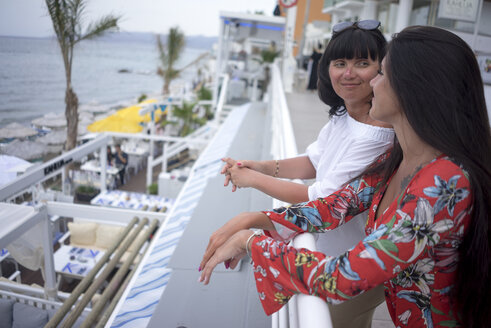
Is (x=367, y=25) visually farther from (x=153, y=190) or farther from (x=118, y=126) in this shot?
(x=118, y=126)

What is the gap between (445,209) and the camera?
82 cm

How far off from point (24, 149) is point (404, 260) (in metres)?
3.50

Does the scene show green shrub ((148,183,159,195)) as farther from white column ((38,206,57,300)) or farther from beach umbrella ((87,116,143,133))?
white column ((38,206,57,300))

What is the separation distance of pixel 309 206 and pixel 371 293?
1.20ft

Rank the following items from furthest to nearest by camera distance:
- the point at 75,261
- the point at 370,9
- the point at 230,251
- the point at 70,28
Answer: the point at 370,9, the point at 75,261, the point at 70,28, the point at 230,251

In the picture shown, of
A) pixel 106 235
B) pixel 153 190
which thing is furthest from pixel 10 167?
pixel 153 190

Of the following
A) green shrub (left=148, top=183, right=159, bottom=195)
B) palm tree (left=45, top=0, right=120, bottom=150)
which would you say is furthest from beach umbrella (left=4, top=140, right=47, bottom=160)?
green shrub (left=148, top=183, right=159, bottom=195)

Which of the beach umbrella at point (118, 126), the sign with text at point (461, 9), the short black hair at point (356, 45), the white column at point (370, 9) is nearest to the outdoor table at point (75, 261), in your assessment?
the beach umbrella at point (118, 126)

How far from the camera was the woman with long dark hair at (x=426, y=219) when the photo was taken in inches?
32.4

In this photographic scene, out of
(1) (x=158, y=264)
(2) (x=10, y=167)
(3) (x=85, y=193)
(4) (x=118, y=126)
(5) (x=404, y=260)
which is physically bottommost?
(3) (x=85, y=193)

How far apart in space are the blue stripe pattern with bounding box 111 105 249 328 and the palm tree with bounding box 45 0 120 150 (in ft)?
7.99

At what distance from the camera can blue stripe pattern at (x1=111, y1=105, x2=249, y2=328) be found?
99.0 inches

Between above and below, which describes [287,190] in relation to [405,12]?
below

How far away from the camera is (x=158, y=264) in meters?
3.03
